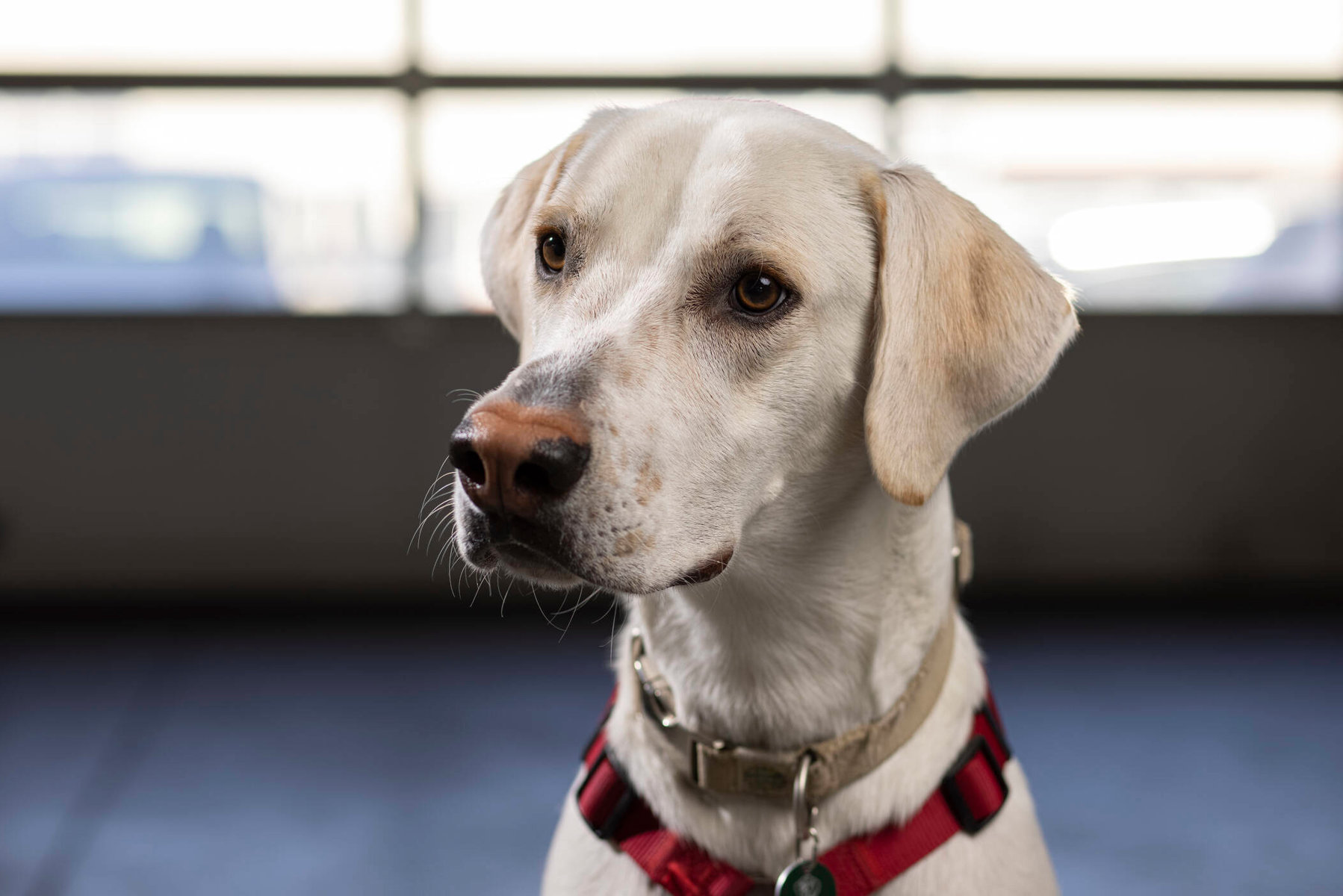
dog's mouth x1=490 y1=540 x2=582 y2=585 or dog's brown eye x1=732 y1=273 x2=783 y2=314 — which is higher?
dog's brown eye x1=732 y1=273 x2=783 y2=314

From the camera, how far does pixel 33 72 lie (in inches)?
160

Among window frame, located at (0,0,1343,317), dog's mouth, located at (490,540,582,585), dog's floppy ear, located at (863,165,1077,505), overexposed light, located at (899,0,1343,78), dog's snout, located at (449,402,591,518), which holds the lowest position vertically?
dog's mouth, located at (490,540,582,585)

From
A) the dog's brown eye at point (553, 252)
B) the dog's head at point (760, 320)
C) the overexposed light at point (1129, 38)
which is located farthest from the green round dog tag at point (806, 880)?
the overexposed light at point (1129, 38)

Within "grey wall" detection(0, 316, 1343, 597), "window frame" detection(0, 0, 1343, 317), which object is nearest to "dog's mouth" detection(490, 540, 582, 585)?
"grey wall" detection(0, 316, 1343, 597)

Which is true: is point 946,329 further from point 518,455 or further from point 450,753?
point 450,753

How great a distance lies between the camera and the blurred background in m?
4.06

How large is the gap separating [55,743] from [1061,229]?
3691mm

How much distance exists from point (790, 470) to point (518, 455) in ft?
1.14

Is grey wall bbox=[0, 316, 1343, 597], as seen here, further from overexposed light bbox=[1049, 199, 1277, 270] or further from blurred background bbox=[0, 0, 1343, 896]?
overexposed light bbox=[1049, 199, 1277, 270]

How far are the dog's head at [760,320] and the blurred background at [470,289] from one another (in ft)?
9.22

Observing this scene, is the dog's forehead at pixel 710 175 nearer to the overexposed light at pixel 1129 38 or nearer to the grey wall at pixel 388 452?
the grey wall at pixel 388 452

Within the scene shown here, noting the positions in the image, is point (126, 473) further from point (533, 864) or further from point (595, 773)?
point (595, 773)

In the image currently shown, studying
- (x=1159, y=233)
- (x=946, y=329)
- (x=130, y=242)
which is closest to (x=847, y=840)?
(x=946, y=329)

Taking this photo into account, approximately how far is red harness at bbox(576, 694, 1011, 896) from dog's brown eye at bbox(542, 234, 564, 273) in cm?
55
